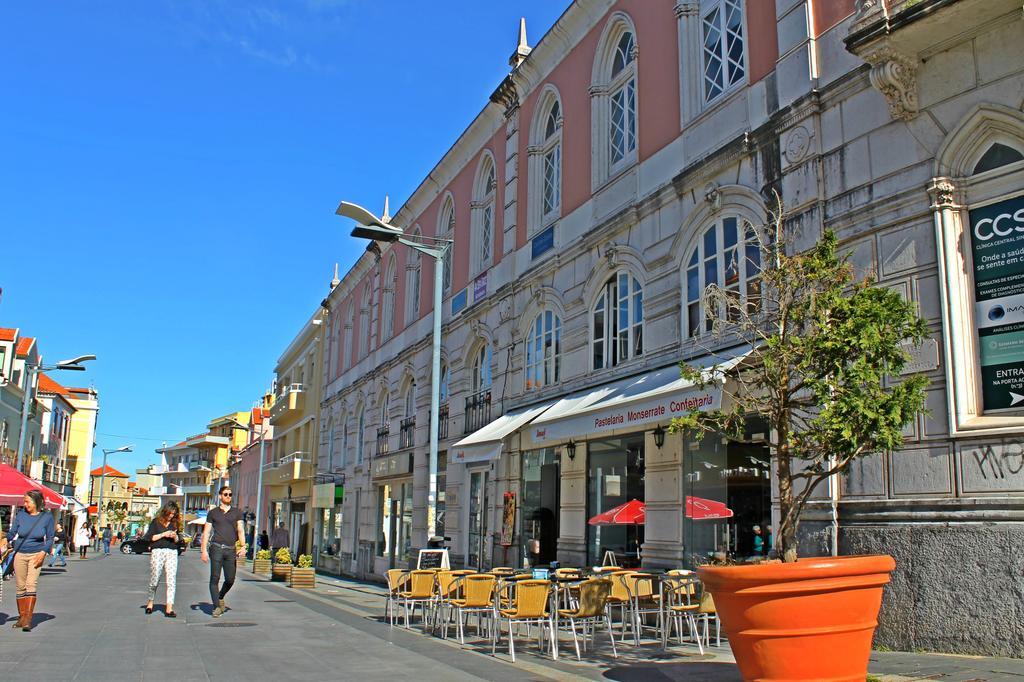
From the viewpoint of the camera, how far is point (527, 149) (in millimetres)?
18766

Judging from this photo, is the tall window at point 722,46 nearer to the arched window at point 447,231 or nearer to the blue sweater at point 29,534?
the blue sweater at point 29,534

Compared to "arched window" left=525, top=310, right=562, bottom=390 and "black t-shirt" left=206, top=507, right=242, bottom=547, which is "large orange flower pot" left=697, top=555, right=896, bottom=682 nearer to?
"black t-shirt" left=206, top=507, right=242, bottom=547

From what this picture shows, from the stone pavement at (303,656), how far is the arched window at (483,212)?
35.6ft

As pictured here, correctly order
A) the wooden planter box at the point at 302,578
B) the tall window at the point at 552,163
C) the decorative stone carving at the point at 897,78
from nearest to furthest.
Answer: the decorative stone carving at the point at 897,78, the tall window at the point at 552,163, the wooden planter box at the point at 302,578

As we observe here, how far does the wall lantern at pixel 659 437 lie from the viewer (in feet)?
41.3

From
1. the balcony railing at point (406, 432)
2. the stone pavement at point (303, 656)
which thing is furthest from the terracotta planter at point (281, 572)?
the stone pavement at point (303, 656)

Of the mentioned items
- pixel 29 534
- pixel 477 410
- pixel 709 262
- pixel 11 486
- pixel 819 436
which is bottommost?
pixel 29 534

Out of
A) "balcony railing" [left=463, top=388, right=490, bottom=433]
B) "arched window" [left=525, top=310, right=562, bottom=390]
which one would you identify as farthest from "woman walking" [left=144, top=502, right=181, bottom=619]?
"balcony railing" [left=463, top=388, right=490, bottom=433]

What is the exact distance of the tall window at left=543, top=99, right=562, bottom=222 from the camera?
17453 millimetres

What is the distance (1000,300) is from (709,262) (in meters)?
4.49

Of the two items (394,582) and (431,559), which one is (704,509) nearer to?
(394,582)

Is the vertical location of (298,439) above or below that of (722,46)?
below

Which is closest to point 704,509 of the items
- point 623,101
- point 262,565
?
point 623,101

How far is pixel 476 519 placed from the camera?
62.8 ft
